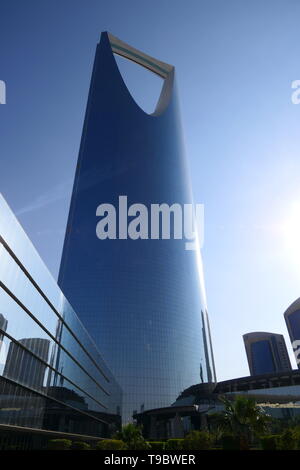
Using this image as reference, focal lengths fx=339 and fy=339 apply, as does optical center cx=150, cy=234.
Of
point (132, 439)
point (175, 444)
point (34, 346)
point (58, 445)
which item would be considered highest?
point (34, 346)

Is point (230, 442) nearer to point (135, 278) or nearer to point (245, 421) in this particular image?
point (245, 421)

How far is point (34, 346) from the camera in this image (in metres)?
37.7

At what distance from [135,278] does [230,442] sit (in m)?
120

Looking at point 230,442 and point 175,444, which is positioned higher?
point 175,444

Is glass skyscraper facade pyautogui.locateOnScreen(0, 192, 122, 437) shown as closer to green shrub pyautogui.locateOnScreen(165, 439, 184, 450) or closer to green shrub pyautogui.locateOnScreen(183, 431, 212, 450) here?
green shrub pyautogui.locateOnScreen(165, 439, 184, 450)

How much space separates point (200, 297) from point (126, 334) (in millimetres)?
45008

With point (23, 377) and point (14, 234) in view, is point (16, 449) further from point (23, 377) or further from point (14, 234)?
point (14, 234)

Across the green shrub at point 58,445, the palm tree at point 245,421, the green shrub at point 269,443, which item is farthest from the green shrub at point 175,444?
the green shrub at point 58,445

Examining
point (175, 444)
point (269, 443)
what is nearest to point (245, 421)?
point (269, 443)

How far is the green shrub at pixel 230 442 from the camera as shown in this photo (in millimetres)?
30141

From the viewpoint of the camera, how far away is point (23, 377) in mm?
34375

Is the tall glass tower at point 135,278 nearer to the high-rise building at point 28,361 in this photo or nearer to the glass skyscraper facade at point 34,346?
the glass skyscraper facade at point 34,346

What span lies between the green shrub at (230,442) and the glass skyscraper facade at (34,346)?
19.7 m
